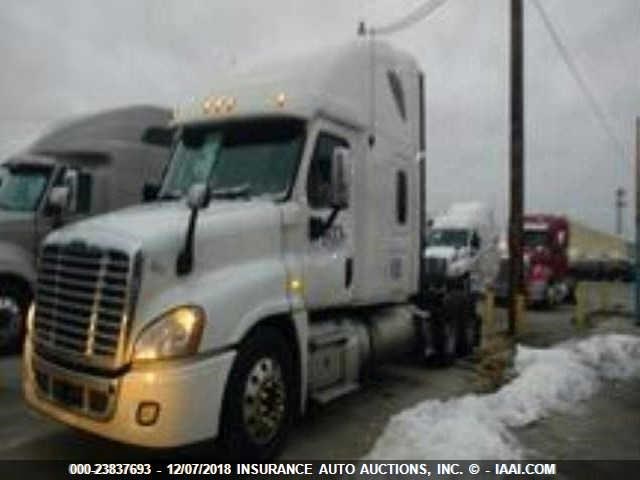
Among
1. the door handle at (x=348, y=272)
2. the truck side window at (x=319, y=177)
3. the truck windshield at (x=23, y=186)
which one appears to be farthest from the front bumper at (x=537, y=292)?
the truck side window at (x=319, y=177)

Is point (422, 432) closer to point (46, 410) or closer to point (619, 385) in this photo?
point (46, 410)

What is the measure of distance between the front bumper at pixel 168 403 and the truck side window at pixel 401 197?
486cm

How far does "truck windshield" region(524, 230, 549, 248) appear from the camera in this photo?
30.1 metres

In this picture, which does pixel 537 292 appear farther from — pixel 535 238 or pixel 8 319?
pixel 8 319

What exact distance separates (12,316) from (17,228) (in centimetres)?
146

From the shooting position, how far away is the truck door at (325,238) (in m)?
8.63

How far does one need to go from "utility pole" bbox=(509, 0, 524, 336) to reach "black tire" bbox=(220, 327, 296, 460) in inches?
481

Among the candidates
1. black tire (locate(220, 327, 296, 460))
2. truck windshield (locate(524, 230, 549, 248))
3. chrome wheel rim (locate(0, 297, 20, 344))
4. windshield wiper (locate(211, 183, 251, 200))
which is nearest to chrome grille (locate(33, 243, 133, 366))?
black tire (locate(220, 327, 296, 460))

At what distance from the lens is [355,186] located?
9.84 m

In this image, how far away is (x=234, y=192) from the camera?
27.6 ft

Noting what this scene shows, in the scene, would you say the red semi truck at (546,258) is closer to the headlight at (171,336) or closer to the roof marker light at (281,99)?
the roof marker light at (281,99)

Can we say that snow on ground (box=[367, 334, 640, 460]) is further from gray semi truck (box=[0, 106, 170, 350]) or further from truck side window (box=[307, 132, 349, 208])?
gray semi truck (box=[0, 106, 170, 350])

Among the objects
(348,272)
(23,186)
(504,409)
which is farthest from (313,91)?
(23,186)

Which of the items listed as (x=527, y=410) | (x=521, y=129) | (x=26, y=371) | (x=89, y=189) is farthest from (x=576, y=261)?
(x=26, y=371)
